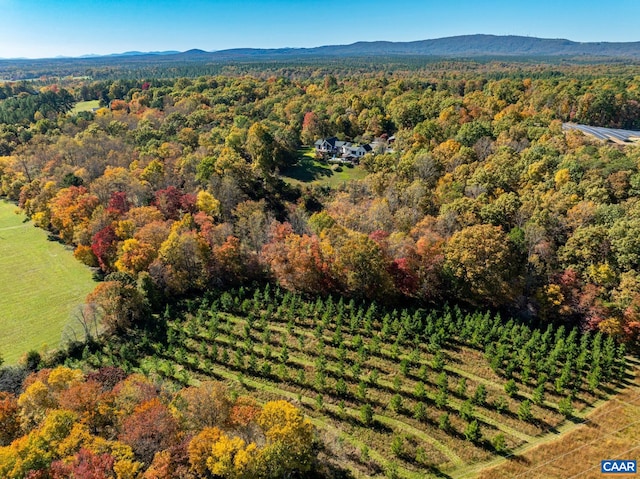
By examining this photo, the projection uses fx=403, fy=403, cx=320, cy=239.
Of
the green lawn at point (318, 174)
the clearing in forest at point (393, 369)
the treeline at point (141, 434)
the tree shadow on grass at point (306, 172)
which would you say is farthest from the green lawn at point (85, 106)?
the treeline at point (141, 434)

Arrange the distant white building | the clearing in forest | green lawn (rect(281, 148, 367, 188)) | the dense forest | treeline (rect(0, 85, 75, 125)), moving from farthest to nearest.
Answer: treeline (rect(0, 85, 75, 125)) → the distant white building → green lawn (rect(281, 148, 367, 188)) → the clearing in forest → the dense forest

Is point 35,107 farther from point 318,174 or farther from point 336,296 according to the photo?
point 336,296

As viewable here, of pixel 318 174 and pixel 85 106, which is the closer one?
pixel 318 174

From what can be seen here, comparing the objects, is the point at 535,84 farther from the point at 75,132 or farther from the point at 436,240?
the point at 75,132

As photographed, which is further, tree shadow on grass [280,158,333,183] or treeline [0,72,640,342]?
tree shadow on grass [280,158,333,183]

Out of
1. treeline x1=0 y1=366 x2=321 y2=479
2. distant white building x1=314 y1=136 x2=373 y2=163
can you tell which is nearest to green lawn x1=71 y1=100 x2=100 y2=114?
distant white building x1=314 y1=136 x2=373 y2=163

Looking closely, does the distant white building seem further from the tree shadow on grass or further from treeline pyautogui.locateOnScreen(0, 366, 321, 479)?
treeline pyautogui.locateOnScreen(0, 366, 321, 479)

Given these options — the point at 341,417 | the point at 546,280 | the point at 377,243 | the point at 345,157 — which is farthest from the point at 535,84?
the point at 341,417

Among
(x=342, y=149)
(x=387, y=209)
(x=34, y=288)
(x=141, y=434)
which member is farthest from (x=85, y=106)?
(x=141, y=434)
